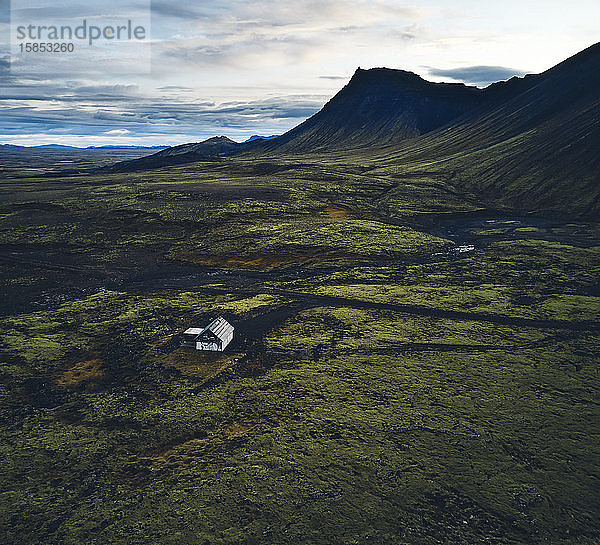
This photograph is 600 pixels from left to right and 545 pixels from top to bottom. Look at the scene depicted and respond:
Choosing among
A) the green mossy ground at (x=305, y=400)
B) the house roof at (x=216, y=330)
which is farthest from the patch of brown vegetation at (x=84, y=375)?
the house roof at (x=216, y=330)

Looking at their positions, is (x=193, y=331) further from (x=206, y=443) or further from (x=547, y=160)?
(x=547, y=160)

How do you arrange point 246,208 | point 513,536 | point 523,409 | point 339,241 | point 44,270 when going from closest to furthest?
point 513,536 → point 523,409 → point 44,270 → point 339,241 → point 246,208

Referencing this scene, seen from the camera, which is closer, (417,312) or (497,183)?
(417,312)

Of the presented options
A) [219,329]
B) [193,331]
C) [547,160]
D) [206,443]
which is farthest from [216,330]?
[547,160]

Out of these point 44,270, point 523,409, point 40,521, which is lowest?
point 40,521

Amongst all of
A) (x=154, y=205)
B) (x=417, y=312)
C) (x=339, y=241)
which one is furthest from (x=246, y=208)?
(x=417, y=312)

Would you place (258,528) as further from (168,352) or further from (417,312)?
(417,312)
